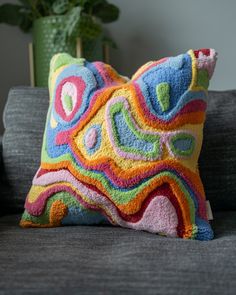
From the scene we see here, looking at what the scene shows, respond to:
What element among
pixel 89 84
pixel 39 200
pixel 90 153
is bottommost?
pixel 39 200

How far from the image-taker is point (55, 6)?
191 centimetres

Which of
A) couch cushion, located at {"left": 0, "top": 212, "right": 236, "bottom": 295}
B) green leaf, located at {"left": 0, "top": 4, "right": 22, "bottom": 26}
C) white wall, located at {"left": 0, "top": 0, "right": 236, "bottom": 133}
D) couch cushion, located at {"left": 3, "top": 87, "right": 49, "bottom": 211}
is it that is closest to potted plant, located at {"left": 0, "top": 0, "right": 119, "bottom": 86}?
green leaf, located at {"left": 0, "top": 4, "right": 22, "bottom": 26}

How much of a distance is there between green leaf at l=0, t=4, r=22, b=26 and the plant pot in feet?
0.38

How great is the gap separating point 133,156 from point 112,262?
0.88ft

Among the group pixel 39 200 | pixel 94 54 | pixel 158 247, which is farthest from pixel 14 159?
pixel 94 54

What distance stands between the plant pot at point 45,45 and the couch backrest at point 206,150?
59cm

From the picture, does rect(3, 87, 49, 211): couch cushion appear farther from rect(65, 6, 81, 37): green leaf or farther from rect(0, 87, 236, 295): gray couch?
rect(65, 6, 81, 37): green leaf

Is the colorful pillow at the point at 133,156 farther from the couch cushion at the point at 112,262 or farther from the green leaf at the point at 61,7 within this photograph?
the green leaf at the point at 61,7

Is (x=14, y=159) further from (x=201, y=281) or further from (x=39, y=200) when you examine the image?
(x=201, y=281)

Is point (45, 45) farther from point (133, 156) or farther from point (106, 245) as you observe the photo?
point (106, 245)

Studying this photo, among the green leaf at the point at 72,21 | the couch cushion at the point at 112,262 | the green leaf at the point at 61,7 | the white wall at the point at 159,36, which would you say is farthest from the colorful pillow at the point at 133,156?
the white wall at the point at 159,36

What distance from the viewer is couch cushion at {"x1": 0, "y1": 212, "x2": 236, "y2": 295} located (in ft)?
2.40

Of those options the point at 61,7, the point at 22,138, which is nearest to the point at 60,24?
the point at 61,7

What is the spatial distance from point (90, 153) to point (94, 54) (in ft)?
3.19
